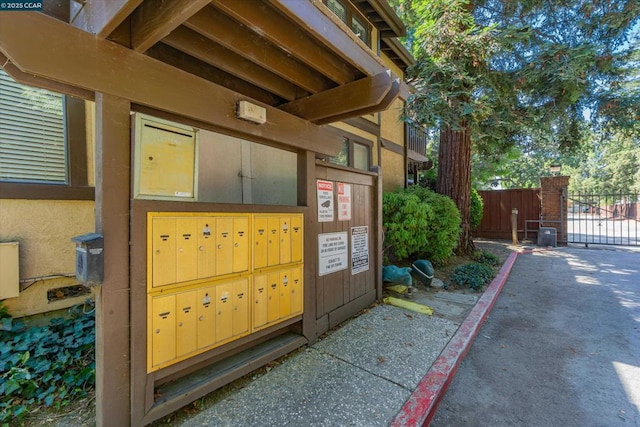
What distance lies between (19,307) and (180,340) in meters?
2.03

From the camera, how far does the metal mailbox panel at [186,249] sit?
2229 millimetres

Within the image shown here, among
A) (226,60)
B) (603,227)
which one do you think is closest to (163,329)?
(226,60)

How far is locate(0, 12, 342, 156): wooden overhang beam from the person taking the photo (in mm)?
1610

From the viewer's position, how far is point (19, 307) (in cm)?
287

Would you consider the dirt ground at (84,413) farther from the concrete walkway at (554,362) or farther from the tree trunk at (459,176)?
the tree trunk at (459,176)

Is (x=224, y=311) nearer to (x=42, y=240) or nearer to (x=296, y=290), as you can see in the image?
(x=296, y=290)

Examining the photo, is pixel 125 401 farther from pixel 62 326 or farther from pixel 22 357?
pixel 62 326

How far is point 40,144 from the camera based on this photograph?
3041 millimetres

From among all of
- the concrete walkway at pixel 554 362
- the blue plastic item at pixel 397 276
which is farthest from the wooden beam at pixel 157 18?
the blue plastic item at pixel 397 276

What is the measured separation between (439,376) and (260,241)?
7.14 ft

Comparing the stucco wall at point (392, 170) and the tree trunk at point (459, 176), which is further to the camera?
the stucco wall at point (392, 170)

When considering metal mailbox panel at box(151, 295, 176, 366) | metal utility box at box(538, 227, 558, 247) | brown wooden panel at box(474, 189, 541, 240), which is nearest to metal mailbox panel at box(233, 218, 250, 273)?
metal mailbox panel at box(151, 295, 176, 366)

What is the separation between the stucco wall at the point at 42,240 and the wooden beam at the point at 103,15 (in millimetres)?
1964

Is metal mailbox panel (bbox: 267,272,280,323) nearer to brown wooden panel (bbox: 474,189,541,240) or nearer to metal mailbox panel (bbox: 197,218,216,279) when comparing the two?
metal mailbox panel (bbox: 197,218,216,279)
